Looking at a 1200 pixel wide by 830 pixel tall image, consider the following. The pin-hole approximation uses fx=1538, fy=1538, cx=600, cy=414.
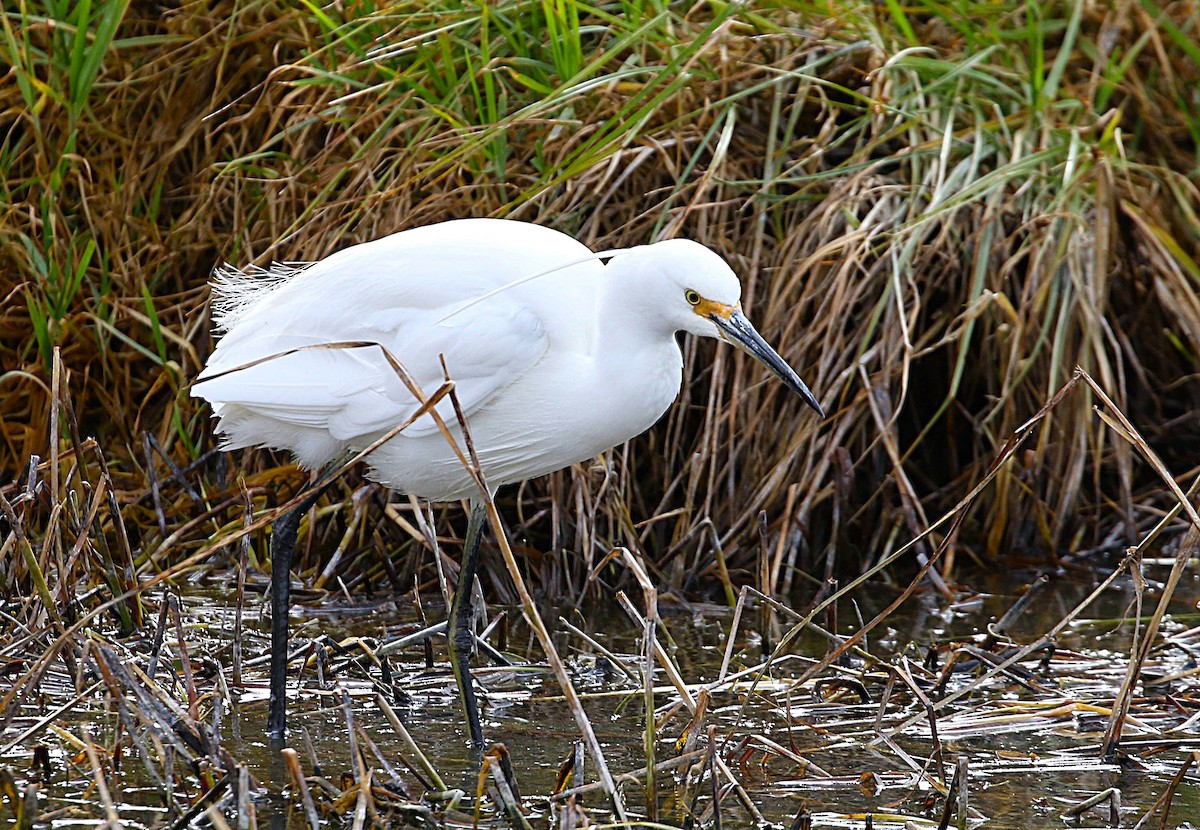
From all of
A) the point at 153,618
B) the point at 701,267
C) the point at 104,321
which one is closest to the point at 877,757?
the point at 701,267

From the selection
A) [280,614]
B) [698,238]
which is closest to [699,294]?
[280,614]

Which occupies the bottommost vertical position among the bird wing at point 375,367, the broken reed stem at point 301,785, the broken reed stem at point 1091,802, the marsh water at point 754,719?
the marsh water at point 754,719

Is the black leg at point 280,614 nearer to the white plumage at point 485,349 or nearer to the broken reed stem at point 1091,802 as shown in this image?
the white plumage at point 485,349

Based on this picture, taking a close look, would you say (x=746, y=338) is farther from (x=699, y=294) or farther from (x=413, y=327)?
(x=413, y=327)

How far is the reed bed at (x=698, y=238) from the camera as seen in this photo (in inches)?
166

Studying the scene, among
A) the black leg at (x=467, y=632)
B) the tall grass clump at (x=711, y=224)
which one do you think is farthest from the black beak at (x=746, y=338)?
the tall grass clump at (x=711, y=224)

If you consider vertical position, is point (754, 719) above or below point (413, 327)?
below

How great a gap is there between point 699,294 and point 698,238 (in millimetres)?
1368

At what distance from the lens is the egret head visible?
9.82 feet

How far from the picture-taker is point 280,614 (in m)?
3.32

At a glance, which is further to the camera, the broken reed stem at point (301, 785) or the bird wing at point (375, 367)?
the bird wing at point (375, 367)

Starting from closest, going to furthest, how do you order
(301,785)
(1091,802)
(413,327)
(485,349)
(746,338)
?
(301,785) < (1091,802) < (746,338) < (485,349) < (413,327)

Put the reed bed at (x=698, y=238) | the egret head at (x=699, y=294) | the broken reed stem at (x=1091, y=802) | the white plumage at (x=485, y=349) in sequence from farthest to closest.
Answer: the reed bed at (x=698, y=238)
the white plumage at (x=485, y=349)
the egret head at (x=699, y=294)
the broken reed stem at (x=1091, y=802)

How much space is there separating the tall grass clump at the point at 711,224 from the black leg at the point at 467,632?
592mm
